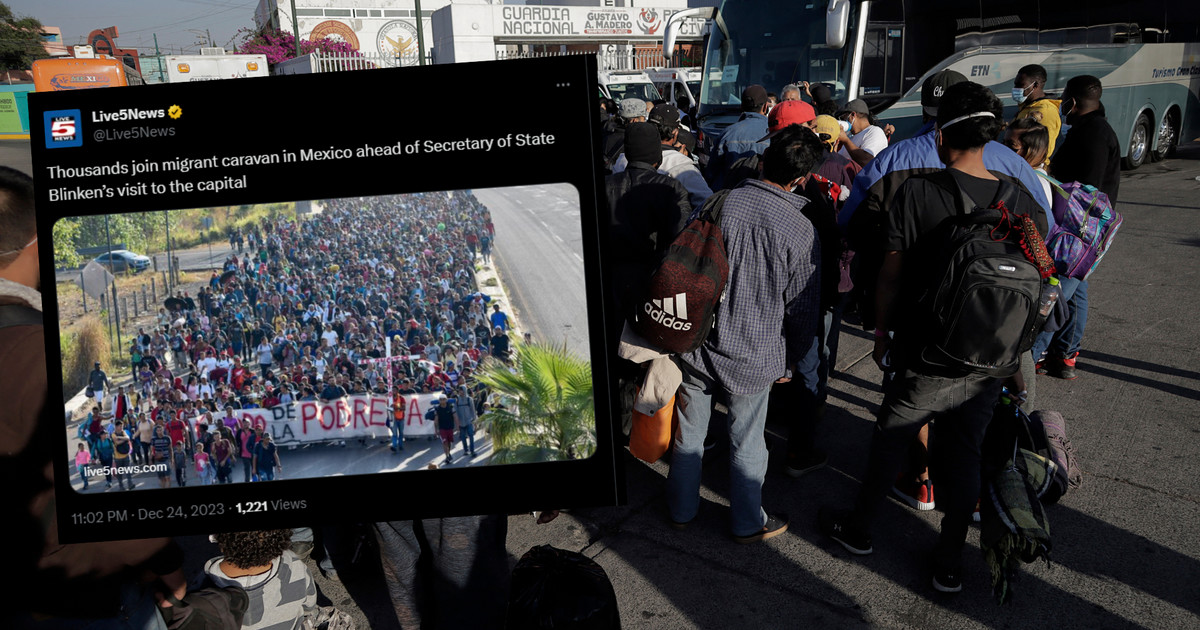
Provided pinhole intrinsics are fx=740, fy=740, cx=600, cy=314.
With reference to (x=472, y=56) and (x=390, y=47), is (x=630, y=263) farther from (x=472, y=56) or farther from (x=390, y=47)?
(x=390, y=47)

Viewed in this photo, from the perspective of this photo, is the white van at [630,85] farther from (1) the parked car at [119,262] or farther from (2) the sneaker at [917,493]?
(1) the parked car at [119,262]

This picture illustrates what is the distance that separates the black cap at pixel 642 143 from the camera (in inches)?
165

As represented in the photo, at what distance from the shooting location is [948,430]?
3033 millimetres

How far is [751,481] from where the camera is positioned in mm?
3463

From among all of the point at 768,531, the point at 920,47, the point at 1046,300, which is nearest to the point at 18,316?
the point at 768,531

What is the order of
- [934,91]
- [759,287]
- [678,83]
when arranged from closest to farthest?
1. [759,287]
2. [934,91]
3. [678,83]

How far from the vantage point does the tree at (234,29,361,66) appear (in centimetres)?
4644

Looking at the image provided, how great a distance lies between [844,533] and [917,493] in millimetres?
597

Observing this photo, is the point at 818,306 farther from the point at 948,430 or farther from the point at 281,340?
the point at 281,340

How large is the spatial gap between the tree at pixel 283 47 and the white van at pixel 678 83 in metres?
30.9

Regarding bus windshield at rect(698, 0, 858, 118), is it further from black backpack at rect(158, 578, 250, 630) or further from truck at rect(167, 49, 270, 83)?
truck at rect(167, 49, 270, 83)

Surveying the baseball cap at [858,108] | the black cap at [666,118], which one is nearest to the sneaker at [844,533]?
the black cap at [666,118]

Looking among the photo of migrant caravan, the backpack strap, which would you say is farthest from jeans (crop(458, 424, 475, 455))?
the backpack strap

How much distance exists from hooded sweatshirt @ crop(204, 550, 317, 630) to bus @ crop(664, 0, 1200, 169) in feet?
27.8
